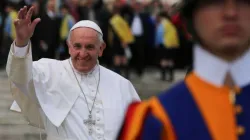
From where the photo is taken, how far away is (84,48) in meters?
5.20

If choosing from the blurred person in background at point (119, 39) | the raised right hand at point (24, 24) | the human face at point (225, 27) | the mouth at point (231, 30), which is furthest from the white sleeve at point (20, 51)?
the blurred person in background at point (119, 39)

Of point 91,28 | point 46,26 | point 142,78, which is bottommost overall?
point 142,78

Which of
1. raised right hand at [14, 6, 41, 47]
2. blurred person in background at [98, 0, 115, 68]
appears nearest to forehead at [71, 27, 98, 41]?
raised right hand at [14, 6, 41, 47]

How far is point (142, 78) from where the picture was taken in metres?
16.0

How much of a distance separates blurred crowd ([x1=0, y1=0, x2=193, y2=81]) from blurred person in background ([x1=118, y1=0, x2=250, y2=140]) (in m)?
11.9

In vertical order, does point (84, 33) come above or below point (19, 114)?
above

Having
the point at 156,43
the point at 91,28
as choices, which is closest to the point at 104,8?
the point at 156,43

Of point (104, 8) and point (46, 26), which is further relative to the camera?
point (104, 8)

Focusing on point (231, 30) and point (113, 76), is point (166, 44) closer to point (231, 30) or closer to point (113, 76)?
point (113, 76)

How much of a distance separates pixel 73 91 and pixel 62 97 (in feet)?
0.29

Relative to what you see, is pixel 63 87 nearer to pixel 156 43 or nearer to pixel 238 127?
pixel 238 127

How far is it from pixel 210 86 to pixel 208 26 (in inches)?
7.4

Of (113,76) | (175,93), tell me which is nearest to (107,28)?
(113,76)

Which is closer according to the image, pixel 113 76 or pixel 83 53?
pixel 83 53
